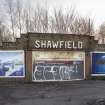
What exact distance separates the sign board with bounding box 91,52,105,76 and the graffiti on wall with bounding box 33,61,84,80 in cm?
143

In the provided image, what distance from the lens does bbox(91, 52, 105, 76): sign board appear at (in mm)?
30484

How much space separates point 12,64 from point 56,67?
478 centimetres

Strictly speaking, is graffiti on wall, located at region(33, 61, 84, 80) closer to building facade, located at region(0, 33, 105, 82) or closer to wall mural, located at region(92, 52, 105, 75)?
building facade, located at region(0, 33, 105, 82)

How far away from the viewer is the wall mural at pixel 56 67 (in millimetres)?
29031

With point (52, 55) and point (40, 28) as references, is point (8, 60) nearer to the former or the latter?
point (52, 55)

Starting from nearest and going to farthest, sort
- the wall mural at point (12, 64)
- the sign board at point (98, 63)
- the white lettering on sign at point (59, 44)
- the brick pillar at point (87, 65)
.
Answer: the wall mural at point (12, 64)
the white lettering on sign at point (59, 44)
the brick pillar at point (87, 65)
the sign board at point (98, 63)

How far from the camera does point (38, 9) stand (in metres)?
51.7

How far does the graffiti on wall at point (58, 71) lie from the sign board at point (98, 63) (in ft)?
4.68

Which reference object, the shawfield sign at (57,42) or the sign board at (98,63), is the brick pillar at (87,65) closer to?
the sign board at (98,63)

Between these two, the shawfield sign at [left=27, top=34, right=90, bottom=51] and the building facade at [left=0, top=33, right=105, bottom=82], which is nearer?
the building facade at [left=0, top=33, right=105, bottom=82]

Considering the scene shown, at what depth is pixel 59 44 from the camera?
1160 inches

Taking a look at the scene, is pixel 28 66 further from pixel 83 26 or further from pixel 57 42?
pixel 83 26

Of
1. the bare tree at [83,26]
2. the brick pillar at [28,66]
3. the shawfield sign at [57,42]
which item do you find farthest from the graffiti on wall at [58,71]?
the bare tree at [83,26]

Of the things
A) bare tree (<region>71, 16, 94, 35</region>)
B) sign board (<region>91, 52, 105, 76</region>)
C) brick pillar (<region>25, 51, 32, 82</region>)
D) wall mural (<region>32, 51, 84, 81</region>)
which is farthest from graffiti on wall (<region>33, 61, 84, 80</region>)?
bare tree (<region>71, 16, 94, 35</region>)
